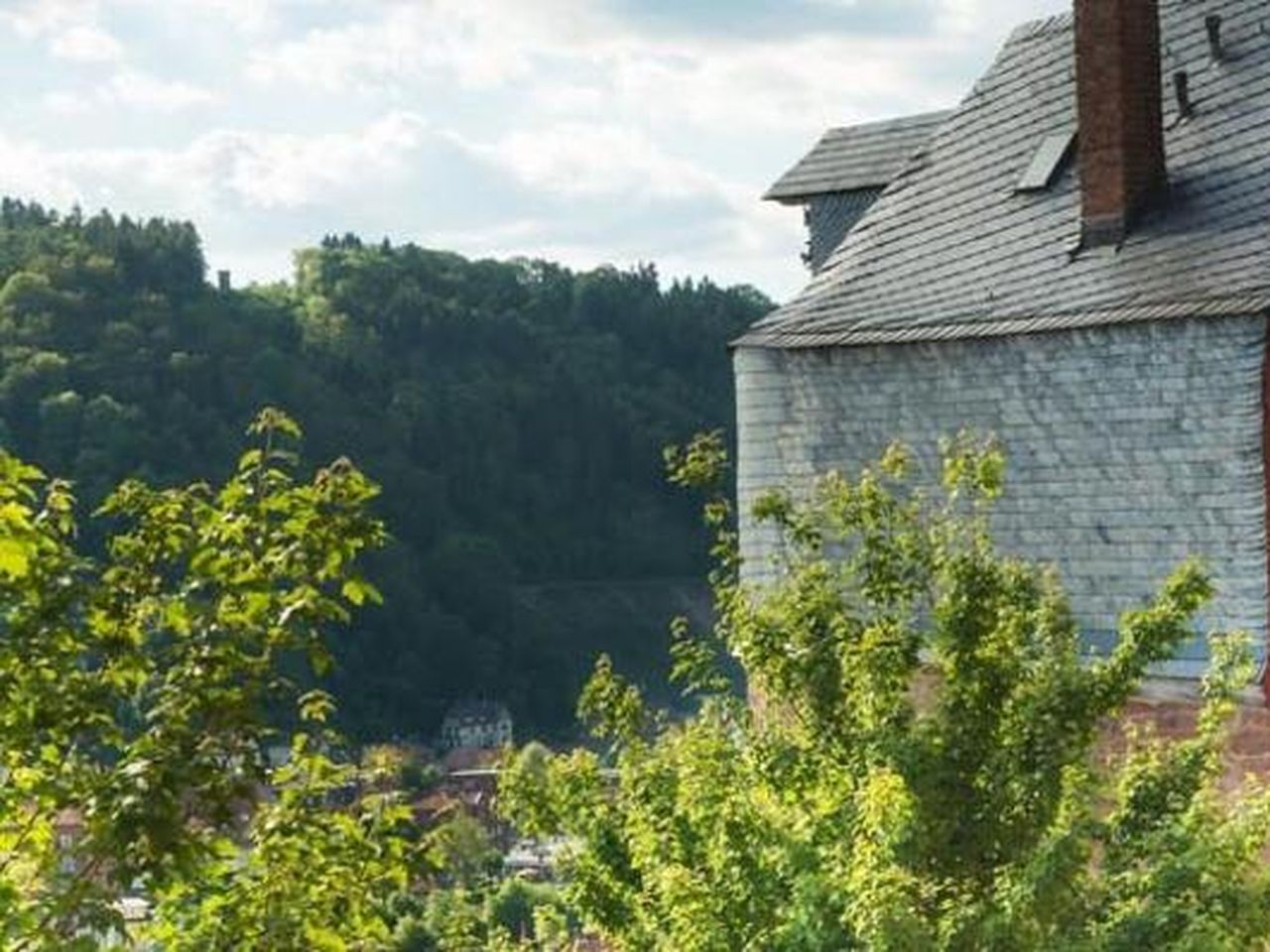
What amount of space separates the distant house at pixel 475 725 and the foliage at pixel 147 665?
4956 inches

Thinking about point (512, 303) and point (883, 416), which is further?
point (512, 303)

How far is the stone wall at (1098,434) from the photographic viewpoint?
823 inches

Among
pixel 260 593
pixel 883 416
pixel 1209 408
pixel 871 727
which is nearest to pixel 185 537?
pixel 260 593

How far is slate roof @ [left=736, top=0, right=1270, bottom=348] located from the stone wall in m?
0.21

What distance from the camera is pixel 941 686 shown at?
1498 centimetres

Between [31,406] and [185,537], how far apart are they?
392ft

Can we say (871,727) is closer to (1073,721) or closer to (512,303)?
(1073,721)

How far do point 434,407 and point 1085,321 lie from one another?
4945 inches

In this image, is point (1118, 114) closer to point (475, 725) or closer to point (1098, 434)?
point (1098, 434)

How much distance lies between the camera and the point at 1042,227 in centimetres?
2334

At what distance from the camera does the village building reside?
21156 mm

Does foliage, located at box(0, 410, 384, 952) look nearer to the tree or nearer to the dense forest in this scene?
the tree

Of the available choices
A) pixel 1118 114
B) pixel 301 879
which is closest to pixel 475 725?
pixel 1118 114

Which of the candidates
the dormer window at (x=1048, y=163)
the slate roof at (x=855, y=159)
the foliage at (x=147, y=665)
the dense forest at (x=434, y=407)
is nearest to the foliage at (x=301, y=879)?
the foliage at (x=147, y=665)
